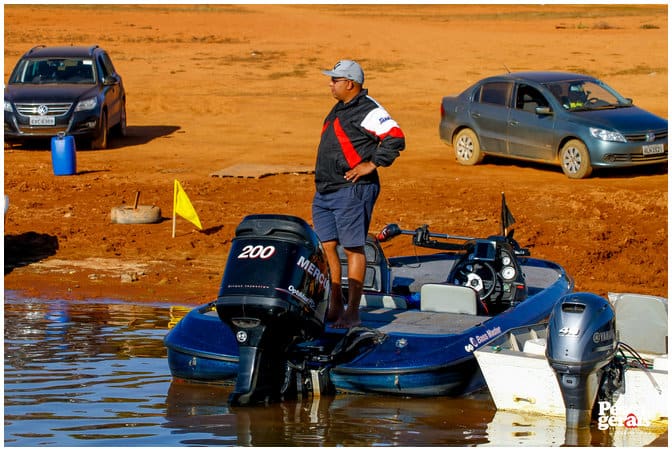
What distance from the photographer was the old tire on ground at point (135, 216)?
15727 mm

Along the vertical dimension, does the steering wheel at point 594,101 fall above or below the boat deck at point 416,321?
above

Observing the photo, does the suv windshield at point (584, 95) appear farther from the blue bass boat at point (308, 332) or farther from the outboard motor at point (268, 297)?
the outboard motor at point (268, 297)

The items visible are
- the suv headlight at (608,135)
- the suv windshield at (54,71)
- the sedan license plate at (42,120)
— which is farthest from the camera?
the suv windshield at (54,71)

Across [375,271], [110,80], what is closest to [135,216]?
[375,271]

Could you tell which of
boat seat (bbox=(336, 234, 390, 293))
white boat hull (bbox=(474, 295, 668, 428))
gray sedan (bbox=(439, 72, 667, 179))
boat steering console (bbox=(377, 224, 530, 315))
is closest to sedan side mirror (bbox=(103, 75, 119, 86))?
gray sedan (bbox=(439, 72, 667, 179))

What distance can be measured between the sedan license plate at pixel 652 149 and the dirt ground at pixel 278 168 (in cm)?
41

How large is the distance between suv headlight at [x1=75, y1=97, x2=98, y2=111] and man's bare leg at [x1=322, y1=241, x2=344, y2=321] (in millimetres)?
12602

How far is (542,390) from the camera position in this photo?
28.8ft

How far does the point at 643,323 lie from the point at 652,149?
914 cm

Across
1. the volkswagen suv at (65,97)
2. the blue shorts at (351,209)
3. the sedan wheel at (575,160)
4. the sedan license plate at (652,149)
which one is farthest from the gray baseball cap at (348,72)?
the volkswagen suv at (65,97)

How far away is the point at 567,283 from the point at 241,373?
3730mm

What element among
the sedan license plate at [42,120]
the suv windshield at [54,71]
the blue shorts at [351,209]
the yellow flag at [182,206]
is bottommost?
the sedan license plate at [42,120]

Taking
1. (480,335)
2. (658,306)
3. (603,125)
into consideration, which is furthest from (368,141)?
(603,125)

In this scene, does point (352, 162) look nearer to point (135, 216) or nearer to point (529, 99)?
point (135, 216)
